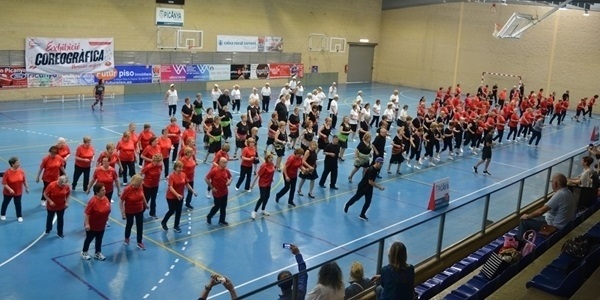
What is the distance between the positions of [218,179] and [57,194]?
3396 mm

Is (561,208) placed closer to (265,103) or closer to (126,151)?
(126,151)

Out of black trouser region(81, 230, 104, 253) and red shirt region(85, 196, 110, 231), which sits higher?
red shirt region(85, 196, 110, 231)

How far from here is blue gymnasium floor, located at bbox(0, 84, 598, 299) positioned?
1035 centimetres

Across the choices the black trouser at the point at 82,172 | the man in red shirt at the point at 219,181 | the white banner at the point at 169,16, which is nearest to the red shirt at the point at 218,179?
the man in red shirt at the point at 219,181

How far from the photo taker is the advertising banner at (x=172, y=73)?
36.5 metres

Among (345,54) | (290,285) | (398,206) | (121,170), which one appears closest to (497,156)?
(398,206)

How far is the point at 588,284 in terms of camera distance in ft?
24.7

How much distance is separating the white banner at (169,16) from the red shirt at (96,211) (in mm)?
26358

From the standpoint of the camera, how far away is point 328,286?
20.9 feet

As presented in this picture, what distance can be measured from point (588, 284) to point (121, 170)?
460 inches

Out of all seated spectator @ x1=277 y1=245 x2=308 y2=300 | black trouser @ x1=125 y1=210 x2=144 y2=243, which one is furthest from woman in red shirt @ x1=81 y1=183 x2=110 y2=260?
seated spectator @ x1=277 y1=245 x2=308 y2=300

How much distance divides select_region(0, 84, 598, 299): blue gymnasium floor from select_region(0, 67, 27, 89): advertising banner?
28.5ft

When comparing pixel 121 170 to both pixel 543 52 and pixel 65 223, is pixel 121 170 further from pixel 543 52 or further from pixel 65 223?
pixel 543 52

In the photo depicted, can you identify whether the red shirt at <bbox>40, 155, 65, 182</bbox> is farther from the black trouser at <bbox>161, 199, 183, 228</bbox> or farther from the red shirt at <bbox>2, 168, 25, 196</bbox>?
the black trouser at <bbox>161, 199, 183, 228</bbox>
